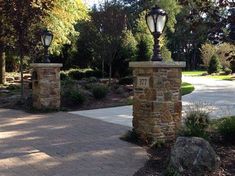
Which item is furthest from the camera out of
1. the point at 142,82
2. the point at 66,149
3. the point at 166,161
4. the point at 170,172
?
the point at 142,82

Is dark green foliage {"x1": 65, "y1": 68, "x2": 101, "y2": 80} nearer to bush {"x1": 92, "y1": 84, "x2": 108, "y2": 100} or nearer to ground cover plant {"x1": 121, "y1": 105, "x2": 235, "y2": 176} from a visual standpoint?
bush {"x1": 92, "y1": 84, "x2": 108, "y2": 100}

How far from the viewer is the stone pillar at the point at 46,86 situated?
1359cm

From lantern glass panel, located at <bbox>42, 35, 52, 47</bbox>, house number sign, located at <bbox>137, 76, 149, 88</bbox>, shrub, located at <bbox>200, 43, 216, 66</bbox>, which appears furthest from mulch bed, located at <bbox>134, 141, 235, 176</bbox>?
shrub, located at <bbox>200, 43, 216, 66</bbox>


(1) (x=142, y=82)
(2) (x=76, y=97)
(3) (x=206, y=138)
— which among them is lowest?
(3) (x=206, y=138)

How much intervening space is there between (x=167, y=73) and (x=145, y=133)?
1249 mm

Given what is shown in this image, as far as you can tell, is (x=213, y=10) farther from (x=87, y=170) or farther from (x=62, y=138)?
(x=62, y=138)

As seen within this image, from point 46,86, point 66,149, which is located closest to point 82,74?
point 46,86

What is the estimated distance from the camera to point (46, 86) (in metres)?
13.7

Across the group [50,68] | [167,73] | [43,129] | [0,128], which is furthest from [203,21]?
[50,68]

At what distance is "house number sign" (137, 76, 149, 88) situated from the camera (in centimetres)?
830

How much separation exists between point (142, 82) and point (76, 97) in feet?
20.3

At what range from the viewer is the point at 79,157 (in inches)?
277

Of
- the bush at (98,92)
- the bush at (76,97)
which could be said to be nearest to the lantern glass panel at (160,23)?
the bush at (76,97)

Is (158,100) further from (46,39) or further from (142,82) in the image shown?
(46,39)
